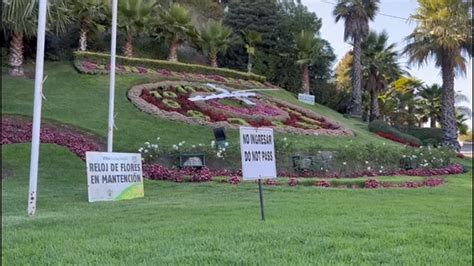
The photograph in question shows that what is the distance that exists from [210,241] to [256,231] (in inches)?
27.2

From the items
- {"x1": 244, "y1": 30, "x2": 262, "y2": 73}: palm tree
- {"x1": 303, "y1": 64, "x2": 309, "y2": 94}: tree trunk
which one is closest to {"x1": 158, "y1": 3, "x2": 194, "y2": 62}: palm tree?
{"x1": 244, "y1": 30, "x2": 262, "y2": 73}: palm tree

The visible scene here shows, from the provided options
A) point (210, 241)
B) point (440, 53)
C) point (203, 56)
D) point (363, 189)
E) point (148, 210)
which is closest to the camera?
point (210, 241)

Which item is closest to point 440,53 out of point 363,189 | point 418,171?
point 418,171

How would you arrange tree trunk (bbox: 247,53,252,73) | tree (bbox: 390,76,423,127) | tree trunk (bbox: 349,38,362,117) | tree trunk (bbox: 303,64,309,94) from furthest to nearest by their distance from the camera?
tree (bbox: 390,76,423,127)
tree trunk (bbox: 247,53,252,73)
tree trunk (bbox: 303,64,309,94)
tree trunk (bbox: 349,38,362,117)

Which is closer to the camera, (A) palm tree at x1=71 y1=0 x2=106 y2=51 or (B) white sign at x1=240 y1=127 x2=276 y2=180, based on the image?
(B) white sign at x1=240 y1=127 x2=276 y2=180

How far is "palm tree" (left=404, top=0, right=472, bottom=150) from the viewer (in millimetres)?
25984

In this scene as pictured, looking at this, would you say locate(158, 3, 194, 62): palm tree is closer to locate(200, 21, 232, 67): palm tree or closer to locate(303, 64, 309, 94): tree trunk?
locate(200, 21, 232, 67): palm tree

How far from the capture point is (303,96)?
34.0 metres

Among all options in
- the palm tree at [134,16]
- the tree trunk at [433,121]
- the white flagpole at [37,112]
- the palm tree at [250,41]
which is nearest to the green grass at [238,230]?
the white flagpole at [37,112]

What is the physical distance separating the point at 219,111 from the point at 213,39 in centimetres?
1215

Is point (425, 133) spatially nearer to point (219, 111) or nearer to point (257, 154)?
point (219, 111)

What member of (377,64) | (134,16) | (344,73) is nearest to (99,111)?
(134,16)

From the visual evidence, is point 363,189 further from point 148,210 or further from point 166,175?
point 148,210

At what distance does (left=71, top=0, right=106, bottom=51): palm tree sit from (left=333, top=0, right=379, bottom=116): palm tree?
15933mm
